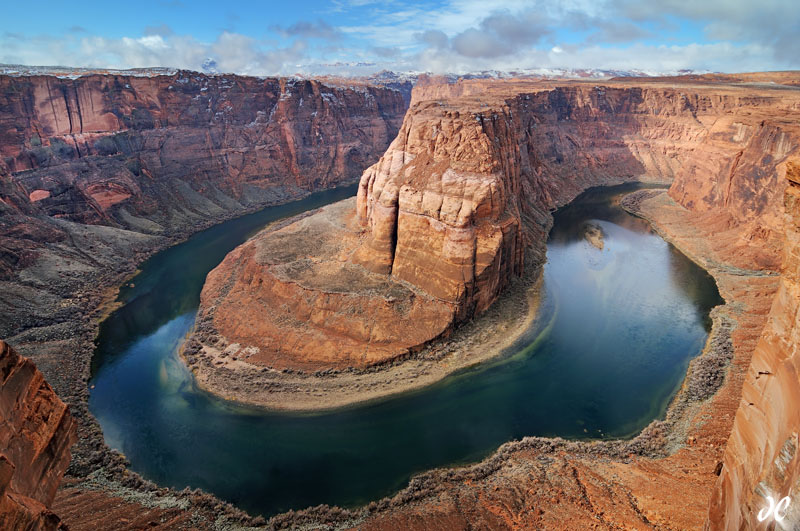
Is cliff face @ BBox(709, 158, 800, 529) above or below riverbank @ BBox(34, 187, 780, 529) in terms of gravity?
above

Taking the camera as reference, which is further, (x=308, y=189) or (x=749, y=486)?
(x=308, y=189)

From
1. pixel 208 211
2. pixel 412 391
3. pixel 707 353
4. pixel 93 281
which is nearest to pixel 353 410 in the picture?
pixel 412 391

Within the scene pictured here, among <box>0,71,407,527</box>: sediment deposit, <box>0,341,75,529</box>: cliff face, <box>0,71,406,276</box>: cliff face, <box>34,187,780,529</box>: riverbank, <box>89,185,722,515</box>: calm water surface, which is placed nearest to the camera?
<box>0,341,75,529</box>: cliff face

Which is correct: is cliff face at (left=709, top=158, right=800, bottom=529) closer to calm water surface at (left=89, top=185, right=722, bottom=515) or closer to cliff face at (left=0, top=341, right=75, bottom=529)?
cliff face at (left=0, top=341, right=75, bottom=529)

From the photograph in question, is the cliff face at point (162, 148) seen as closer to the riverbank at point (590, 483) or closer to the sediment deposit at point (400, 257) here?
the sediment deposit at point (400, 257)

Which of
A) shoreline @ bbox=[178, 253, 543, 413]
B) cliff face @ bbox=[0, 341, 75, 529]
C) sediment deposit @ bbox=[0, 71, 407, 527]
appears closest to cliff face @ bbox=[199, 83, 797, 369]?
shoreline @ bbox=[178, 253, 543, 413]

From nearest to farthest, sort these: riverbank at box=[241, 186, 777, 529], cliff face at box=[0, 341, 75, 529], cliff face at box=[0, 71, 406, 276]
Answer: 1. cliff face at box=[0, 341, 75, 529]
2. riverbank at box=[241, 186, 777, 529]
3. cliff face at box=[0, 71, 406, 276]

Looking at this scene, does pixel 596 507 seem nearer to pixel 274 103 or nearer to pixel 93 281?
pixel 93 281
